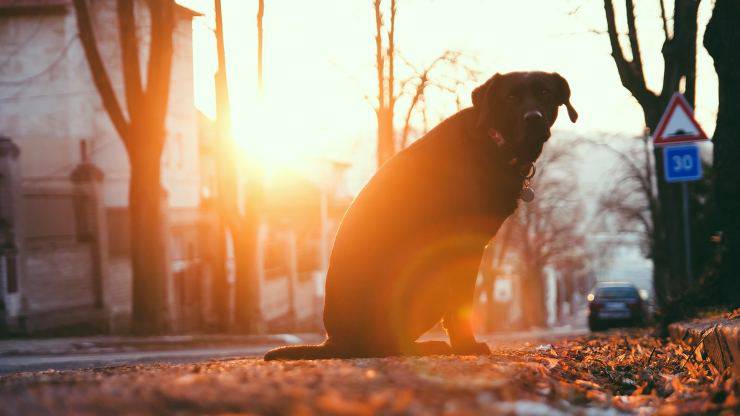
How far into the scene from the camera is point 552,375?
433 cm

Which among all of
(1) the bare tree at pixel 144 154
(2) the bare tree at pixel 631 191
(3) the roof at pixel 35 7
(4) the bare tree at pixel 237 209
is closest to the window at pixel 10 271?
(1) the bare tree at pixel 144 154

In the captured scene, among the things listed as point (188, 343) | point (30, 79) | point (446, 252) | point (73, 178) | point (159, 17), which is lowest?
point (188, 343)

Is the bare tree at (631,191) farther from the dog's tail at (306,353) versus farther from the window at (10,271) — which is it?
the dog's tail at (306,353)

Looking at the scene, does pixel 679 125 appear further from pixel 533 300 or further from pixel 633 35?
pixel 533 300

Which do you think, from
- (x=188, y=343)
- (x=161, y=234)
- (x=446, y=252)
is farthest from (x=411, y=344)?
(x=161, y=234)

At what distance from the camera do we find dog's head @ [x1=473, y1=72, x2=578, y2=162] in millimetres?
5230

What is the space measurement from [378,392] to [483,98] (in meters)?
2.64

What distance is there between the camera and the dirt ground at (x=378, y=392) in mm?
2873

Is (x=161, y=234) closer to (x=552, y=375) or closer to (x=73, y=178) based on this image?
(x=73, y=178)

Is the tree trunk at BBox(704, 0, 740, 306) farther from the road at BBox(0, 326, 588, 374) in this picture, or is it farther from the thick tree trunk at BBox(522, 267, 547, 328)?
the thick tree trunk at BBox(522, 267, 547, 328)

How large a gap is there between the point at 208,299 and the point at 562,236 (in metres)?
34.6

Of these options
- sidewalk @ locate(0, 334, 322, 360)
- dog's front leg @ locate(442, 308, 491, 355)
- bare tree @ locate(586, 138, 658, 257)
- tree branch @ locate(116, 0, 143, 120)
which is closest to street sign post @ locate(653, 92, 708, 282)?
sidewalk @ locate(0, 334, 322, 360)

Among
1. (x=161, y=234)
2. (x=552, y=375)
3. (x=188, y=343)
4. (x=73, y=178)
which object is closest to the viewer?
(x=552, y=375)

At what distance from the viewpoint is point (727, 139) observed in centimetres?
916
